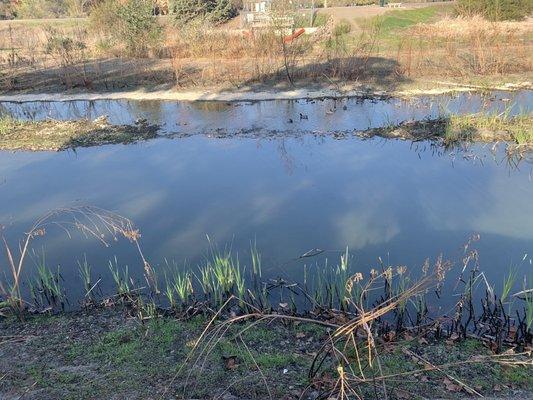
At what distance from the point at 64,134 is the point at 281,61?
6.83m

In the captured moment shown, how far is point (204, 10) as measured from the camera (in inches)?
846

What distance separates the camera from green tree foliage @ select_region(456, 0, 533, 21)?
18.6 m

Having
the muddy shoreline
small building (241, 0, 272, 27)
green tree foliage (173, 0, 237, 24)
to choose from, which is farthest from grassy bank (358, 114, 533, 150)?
green tree foliage (173, 0, 237, 24)

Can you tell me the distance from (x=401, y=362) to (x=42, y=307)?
9.65ft

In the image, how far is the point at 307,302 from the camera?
4.24 meters

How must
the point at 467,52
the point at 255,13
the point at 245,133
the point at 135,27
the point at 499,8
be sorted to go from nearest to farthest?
the point at 245,133, the point at 467,52, the point at 135,27, the point at 499,8, the point at 255,13

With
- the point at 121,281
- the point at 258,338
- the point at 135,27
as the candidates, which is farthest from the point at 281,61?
the point at 258,338

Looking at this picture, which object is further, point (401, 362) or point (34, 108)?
point (34, 108)

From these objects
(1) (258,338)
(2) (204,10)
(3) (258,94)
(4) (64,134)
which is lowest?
(1) (258,338)

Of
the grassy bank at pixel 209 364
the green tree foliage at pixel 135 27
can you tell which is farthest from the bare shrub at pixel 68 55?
the grassy bank at pixel 209 364

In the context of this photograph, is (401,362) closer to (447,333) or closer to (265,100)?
(447,333)

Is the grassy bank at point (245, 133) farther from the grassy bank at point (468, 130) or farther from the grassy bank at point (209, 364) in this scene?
the grassy bank at point (209, 364)

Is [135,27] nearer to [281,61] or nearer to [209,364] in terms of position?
[281,61]

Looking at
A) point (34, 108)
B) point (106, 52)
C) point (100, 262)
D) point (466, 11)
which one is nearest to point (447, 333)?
point (100, 262)
